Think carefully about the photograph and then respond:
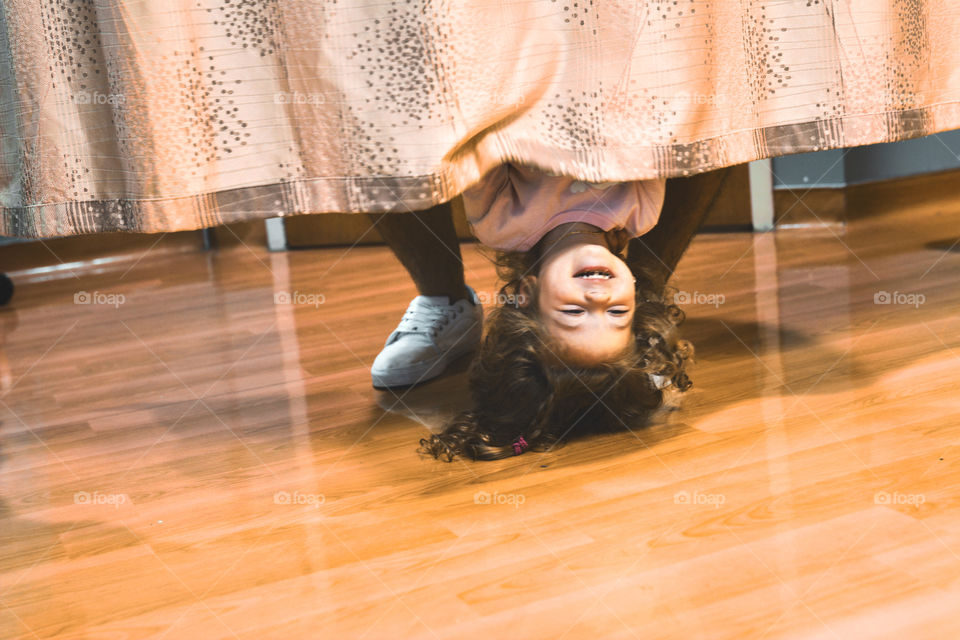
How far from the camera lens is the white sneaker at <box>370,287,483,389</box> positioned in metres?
1.27

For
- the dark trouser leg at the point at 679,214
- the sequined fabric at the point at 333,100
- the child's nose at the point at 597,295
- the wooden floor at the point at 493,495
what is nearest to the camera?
the wooden floor at the point at 493,495

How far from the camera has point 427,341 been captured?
1.29 m

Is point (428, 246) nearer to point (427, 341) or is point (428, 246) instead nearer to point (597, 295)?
point (427, 341)

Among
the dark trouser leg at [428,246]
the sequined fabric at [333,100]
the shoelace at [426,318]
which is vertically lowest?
the shoelace at [426,318]

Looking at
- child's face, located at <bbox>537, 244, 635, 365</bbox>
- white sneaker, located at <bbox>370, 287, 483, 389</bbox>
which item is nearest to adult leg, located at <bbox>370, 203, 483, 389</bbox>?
white sneaker, located at <bbox>370, 287, 483, 389</bbox>

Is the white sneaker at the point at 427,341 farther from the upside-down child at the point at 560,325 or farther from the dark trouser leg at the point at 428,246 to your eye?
the upside-down child at the point at 560,325

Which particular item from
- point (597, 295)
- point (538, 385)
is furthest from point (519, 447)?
point (597, 295)

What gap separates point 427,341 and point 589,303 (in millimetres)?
372

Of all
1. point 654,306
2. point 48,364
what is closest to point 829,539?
point 654,306

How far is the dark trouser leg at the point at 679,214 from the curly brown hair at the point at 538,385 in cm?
18

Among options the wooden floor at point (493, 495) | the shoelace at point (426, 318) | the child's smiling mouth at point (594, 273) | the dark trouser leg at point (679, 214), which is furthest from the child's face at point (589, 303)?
the shoelace at point (426, 318)

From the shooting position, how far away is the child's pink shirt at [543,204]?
100 centimetres

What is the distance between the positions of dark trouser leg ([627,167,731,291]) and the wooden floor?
0.15 metres

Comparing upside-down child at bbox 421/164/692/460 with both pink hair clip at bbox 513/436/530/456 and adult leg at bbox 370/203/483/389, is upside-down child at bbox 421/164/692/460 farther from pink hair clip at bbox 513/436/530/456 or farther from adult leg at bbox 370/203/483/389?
adult leg at bbox 370/203/483/389
